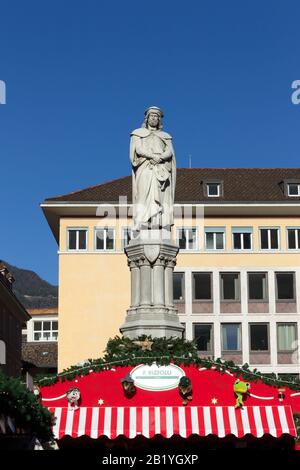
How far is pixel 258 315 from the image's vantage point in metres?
54.4

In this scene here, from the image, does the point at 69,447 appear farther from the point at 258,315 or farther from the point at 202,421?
the point at 258,315

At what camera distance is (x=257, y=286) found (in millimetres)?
55219

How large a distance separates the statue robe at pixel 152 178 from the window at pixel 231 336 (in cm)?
3597

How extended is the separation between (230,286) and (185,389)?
40.2m

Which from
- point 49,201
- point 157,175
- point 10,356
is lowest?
point 10,356

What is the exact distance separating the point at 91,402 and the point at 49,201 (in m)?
39.9

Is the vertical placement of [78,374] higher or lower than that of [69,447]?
higher

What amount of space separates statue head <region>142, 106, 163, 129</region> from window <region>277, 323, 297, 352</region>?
121 feet

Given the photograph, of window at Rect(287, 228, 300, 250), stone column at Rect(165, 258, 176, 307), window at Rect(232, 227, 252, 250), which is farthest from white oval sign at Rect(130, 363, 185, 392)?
window at Rect(287, 228, 300, 250)

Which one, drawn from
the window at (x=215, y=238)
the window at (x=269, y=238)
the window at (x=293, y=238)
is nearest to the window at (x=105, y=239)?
the window at (x=215, y=238)

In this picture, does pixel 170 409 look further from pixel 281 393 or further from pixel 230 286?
pixel 230 286
